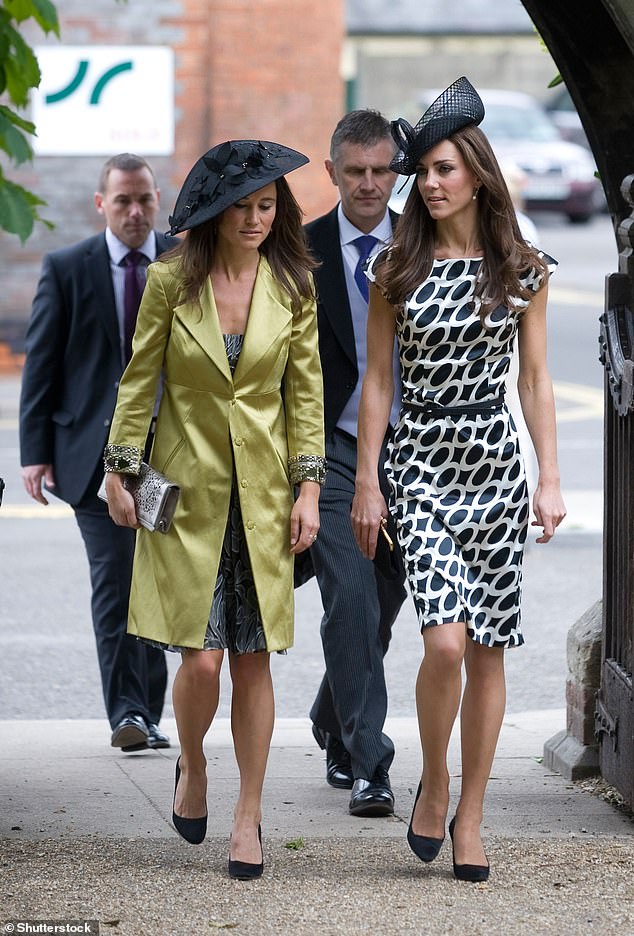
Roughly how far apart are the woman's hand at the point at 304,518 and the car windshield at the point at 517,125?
27320mm

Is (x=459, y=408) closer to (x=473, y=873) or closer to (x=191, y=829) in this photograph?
(x=473, y=873)

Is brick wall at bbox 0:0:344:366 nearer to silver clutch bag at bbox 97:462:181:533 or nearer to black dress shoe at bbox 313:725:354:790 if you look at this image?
black dress shoe at bbox 313:725:354:790

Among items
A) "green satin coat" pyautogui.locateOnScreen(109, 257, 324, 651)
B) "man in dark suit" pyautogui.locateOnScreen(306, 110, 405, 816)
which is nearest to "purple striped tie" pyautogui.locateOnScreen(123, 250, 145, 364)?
"man in dark suit" pyautogui.locateOnScreen(306, 110, 405, 816)

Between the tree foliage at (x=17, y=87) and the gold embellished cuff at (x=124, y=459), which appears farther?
Result: the tree foliage at (x=17, y=87)

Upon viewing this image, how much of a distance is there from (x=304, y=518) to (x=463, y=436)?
0.47 meters

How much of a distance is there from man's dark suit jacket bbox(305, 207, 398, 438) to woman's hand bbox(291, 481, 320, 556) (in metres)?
0.81

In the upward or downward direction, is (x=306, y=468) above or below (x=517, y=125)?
below

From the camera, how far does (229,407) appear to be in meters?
4.31

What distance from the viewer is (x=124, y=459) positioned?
Answer: 436cm

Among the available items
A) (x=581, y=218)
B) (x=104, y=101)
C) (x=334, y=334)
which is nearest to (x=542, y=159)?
(x=581, y=218)

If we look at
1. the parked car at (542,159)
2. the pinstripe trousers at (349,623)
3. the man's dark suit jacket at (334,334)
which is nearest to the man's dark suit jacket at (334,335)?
the man's dark suit jacket at (334,334)

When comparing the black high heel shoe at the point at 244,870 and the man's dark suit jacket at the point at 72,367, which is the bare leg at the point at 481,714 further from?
the man's dark suit jacket at the point at 72,367

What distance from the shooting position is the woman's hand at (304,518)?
4367 mm

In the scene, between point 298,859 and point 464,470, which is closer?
point 464,470
